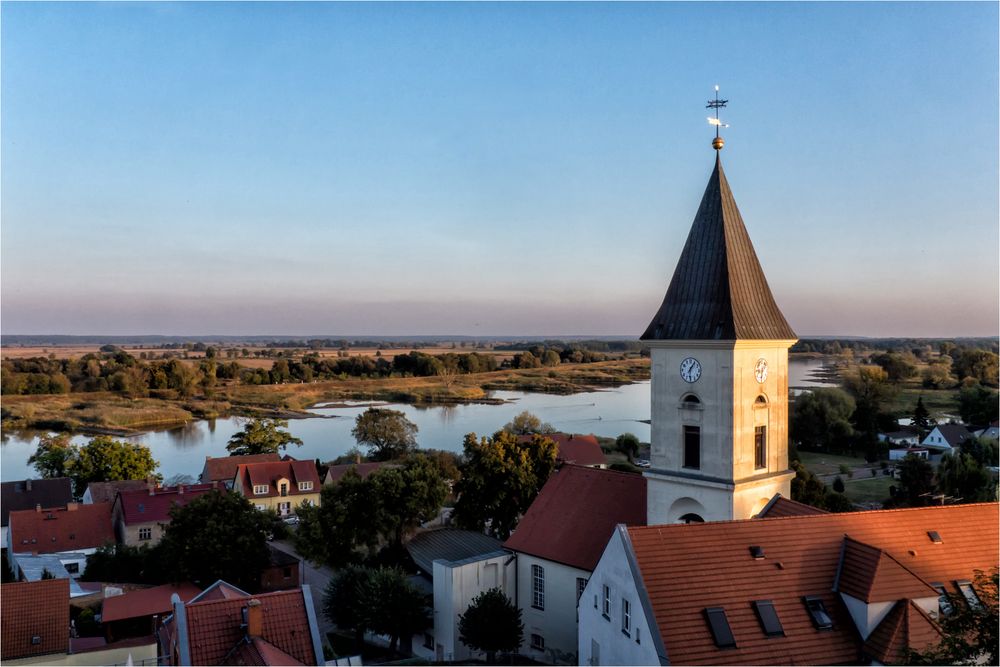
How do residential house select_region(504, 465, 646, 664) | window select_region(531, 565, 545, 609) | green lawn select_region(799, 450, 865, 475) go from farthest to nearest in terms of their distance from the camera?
green lawn select_region(799, 450, 865, 475)
window select_region(531, 565, 545, 609)
residential house select_region(504, 465, 646, 664)

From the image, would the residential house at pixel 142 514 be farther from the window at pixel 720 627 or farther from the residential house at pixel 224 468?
the window at pixel 720 627

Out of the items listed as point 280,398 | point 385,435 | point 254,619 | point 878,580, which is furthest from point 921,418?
point 280,398

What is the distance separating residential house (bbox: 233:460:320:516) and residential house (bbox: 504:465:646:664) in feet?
85.3

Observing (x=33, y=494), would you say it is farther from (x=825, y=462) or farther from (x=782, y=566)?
(x=825, y=462)

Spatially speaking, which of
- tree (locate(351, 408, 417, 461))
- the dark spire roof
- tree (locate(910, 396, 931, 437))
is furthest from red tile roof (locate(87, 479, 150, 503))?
tree (locate(910, 396, 931, 437))

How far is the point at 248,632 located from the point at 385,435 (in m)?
50.3

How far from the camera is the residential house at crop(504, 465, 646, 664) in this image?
23016 mm

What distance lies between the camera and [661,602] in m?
15.7

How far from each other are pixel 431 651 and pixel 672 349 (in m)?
13.8

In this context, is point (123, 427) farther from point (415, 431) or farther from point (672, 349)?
point (672, 349)

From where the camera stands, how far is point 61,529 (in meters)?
37.8

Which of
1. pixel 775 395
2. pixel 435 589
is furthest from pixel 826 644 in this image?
pixel 435 589

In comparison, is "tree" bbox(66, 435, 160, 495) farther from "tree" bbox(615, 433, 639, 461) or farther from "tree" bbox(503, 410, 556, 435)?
"tree" bbox(615, 433, 639, 461)

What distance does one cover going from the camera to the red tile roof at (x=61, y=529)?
1443 inches
